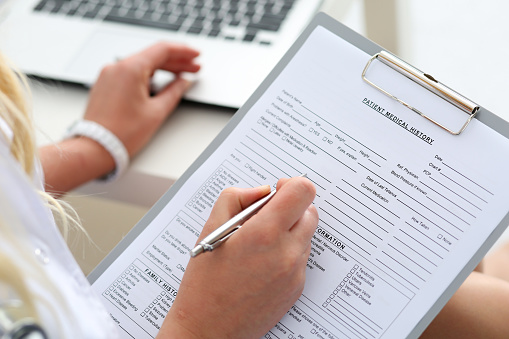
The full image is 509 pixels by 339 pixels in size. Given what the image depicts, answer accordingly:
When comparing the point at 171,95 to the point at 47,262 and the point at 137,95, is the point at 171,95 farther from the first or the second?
the point at 47,262

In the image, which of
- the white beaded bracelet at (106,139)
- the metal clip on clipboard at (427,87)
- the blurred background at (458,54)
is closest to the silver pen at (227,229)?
the metal clip on clipboard at (427,87)

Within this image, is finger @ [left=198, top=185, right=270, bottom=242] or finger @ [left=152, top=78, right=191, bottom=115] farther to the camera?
finger @ [left=152, top=78, right=191, bottom=115]

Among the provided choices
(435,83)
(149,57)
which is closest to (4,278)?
(435,83)

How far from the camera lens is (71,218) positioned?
0.44 m

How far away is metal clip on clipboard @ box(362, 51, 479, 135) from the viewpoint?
41 centimetres

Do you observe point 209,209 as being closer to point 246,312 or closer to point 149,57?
point 246,312

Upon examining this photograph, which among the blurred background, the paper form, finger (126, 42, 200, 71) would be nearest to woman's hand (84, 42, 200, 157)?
finger (126, 42, 200, 71)

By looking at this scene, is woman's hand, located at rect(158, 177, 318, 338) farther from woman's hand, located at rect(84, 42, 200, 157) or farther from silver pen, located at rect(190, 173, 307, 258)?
woman's hand, located at rect(84, 42, 200, 157)

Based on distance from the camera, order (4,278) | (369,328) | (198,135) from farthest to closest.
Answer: (198,135)
(369,328)
(4,278)

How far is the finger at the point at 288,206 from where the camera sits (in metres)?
0.41

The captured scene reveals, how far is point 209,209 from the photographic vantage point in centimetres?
47

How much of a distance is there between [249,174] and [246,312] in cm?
10

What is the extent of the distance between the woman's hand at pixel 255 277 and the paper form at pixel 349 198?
0.06 ft

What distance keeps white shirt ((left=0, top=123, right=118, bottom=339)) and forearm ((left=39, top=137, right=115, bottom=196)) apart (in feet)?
0.81
